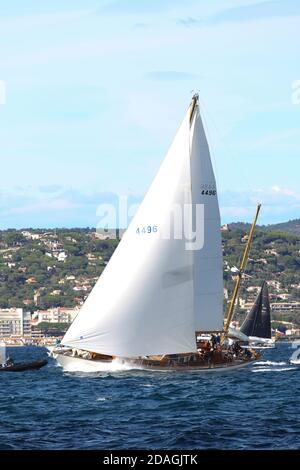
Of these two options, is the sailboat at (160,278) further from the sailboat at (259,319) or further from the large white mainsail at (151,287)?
the sailboat at (259,319)

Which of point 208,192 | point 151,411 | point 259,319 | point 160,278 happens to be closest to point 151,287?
point 160,278

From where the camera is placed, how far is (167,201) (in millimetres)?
67562

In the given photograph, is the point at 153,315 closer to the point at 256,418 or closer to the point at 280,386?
the point at 280,386

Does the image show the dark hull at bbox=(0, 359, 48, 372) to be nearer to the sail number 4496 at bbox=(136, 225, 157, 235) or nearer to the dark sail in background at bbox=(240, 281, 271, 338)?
the sail number 4496 at bbox=(136, 225, 157, 235)

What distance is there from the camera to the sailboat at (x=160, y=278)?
219 feet

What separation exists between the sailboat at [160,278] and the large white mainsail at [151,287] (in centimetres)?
6

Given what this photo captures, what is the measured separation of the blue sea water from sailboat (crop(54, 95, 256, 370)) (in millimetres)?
1526

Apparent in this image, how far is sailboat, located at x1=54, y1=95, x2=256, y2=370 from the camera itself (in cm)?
6688

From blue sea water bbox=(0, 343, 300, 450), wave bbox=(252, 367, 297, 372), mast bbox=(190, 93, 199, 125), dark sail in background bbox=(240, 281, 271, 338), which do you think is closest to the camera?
blue sea water bbox=(0, 343, 300, 450)

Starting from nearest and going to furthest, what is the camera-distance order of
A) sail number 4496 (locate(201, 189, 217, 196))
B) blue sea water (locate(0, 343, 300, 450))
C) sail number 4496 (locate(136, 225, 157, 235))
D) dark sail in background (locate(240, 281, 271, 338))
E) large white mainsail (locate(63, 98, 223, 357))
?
blue sea water (locate(0, 343, 300, 450))
large white mainsail (locate(63, 98, 223, 357))
sail number 4496 (locate(136, 225, 157, 235))
sail number 4496 (locate(201, 189, 217, 196))
dark sail in background (locate(240, 281, 271, 338))

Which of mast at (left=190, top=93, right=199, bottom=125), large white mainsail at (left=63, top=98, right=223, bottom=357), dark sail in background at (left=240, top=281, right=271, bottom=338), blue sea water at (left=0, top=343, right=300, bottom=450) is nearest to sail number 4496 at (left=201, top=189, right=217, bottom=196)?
large white mainsail at (left=63, top=98, right=223, bottom=357)

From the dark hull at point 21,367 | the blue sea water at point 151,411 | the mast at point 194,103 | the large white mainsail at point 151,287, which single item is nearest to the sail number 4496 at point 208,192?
the large white mainsail at point 151,287

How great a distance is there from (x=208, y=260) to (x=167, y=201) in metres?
5.29
